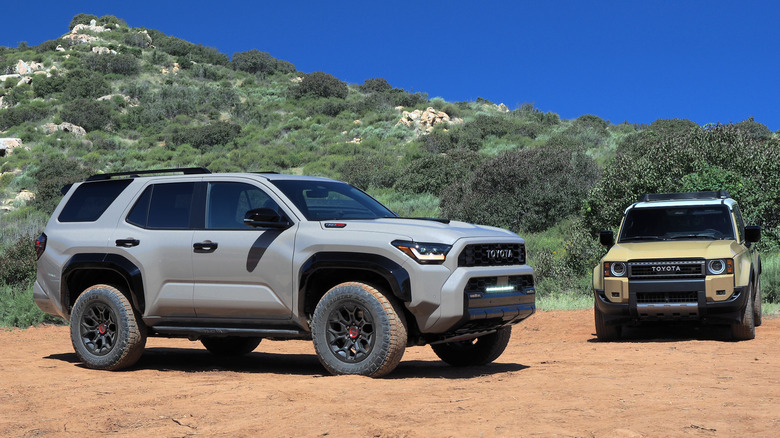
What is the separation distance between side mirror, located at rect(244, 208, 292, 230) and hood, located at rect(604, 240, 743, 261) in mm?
5149

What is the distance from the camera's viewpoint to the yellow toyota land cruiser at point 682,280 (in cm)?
1080

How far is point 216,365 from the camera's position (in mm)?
9375

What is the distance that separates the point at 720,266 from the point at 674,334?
6.48 ft

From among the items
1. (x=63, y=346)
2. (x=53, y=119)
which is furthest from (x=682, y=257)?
(x=53, y=119)

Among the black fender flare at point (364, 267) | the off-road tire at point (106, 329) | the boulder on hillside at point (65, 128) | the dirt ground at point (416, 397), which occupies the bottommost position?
the dirt ground at point (416, 397)

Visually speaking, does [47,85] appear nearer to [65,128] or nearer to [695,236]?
[65,128]

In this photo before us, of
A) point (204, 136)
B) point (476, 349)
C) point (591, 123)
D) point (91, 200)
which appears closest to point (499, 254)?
point (476, 349)

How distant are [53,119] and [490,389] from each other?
157ft

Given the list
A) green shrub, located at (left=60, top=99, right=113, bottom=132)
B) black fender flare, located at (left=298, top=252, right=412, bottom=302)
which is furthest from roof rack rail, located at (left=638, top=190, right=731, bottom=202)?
green shrub, located at (left=60, top=99, right=113, bottom=132)

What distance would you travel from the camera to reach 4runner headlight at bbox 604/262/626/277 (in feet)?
36.7

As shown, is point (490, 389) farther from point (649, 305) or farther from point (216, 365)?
point (649, 305)

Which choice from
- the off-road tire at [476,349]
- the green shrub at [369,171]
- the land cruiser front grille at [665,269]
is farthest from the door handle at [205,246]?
the green shrub at [369,171]

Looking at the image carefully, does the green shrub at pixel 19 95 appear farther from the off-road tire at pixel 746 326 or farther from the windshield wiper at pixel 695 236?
the off-road tire at pixel 746 326

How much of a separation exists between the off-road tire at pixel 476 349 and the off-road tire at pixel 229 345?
8.13ft
